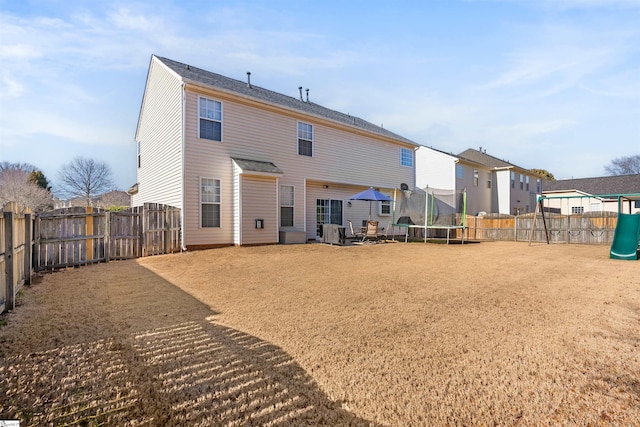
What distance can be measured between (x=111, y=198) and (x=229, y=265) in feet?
124

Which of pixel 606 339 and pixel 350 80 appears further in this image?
pixel 350 80

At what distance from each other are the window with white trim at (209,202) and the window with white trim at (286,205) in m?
2.59

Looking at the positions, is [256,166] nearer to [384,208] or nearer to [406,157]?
[384,208]

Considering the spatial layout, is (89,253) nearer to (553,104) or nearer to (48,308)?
(48,308)

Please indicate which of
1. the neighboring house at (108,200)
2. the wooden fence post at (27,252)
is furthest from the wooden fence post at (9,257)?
the neighboring house at (108,200)

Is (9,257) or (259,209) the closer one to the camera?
(9,257)

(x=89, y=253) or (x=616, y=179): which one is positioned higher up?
(x=616, y=179)

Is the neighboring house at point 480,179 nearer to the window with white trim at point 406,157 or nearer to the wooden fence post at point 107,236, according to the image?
the window with white trim at point 406,157

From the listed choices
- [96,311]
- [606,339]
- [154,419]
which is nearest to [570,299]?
[606,339]

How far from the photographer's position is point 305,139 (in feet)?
43.0

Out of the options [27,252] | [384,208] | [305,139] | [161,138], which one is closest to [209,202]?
[161,138]

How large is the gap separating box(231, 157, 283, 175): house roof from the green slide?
10.8 meters

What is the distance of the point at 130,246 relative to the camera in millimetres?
8578

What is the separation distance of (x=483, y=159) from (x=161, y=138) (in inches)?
1068
